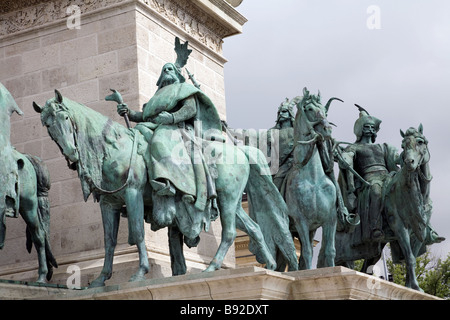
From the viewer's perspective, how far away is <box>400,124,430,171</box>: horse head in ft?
46.9

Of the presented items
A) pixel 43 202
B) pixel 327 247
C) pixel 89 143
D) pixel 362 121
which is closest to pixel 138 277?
pixel 89 143

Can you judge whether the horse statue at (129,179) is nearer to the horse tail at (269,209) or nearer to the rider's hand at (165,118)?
the horse tail at (269,209)

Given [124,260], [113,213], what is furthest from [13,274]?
[113,213]

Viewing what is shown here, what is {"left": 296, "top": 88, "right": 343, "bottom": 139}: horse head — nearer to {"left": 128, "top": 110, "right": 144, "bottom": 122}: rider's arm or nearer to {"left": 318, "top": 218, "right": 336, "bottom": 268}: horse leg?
{"left": 318, "top": 218, "right": 336, "bottom": 268}: horse leg

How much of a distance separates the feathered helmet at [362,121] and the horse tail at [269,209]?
3887mm

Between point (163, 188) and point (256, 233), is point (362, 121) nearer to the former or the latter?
point (256, 233)

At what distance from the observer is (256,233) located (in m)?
12.7

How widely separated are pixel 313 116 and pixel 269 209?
4.81 ft

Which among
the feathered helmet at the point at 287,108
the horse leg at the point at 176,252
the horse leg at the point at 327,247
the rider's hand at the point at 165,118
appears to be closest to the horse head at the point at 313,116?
the horse leg at the point at 327,247

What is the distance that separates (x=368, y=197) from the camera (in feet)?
52.1

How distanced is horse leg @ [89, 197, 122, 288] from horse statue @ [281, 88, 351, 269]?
2786mm

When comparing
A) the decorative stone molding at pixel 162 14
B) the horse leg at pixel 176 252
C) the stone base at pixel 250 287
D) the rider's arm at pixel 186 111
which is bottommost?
the stone base at pixel 250 287

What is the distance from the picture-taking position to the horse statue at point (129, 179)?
11.6m
